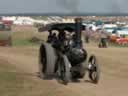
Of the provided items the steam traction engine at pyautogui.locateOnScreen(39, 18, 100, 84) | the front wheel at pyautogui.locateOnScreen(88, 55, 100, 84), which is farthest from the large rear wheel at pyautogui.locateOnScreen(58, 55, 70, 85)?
the front wheel at pyautogui.locateOnScreen(88, 55, 100, 84)

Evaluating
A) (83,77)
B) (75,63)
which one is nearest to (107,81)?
(83,77)

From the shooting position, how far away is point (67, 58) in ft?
46.1

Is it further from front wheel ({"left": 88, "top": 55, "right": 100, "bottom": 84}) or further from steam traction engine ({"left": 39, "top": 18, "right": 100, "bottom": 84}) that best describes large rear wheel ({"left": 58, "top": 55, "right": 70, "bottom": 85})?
front wheel ({"left": 88, "top": 55, "right": 100, "bottom": 84})

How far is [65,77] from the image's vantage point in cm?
1388

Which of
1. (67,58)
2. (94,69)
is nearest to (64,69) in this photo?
(67,58)

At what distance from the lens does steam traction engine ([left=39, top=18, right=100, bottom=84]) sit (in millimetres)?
13891

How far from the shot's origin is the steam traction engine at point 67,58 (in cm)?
1389
